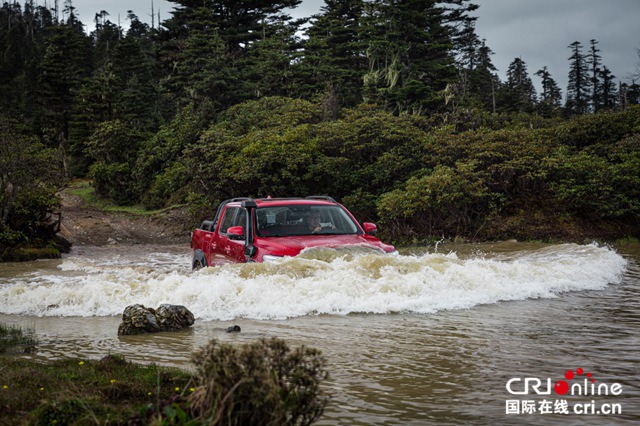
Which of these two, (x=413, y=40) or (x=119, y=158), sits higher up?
(x=413, y=40)

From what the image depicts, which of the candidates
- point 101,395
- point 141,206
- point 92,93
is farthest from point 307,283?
point 92,93

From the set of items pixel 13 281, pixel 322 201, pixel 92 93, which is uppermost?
pixel 92 93

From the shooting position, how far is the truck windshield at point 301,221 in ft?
A: 34.3

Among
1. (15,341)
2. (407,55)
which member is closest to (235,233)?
(15,341)

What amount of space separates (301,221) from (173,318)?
352cm

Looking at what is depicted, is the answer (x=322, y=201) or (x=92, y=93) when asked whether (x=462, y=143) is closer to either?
(x=322, y=201)

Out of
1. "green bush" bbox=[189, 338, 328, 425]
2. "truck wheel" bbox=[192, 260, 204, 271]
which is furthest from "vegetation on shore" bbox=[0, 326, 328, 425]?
"truck wheel" bbox=[192, 260, 204, 271]

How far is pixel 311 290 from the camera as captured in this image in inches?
360

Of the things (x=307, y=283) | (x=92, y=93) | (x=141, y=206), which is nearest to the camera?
(x=307, y=283)

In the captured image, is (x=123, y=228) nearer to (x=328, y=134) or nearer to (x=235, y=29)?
(x=328, y=134)

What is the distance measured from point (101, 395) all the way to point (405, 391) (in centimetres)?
214

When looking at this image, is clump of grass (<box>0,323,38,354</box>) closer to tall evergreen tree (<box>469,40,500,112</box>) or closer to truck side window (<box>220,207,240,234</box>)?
truck side window (<box>220,207,240,234</box>)

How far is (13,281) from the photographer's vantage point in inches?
574

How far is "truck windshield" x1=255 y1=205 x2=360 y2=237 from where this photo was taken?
34.3 feet
